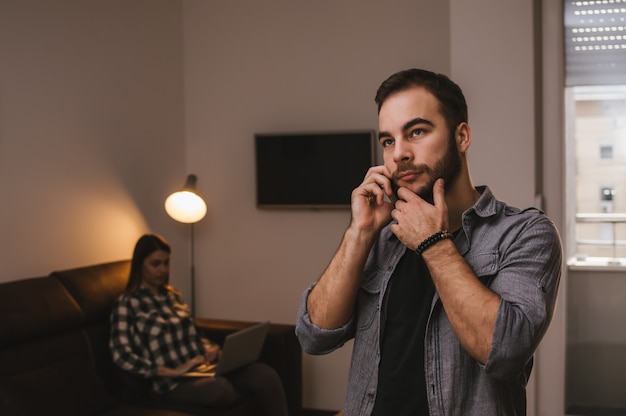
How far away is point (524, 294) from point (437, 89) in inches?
16.1

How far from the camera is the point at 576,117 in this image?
3.64 metres

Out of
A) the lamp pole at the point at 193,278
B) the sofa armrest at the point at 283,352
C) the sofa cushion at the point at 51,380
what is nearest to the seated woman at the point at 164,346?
the sofa armrest at the point at 283,352

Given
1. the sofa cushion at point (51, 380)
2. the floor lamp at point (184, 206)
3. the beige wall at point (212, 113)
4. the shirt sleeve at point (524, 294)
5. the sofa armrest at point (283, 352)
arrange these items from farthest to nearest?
the floor lamp at point (184, 206)
the sofa armrest at point (283, 352)
the beige wall at point (212, 113)
the sofa cushion at point (51, 380)
the shirt sleeve at point (524, 294)

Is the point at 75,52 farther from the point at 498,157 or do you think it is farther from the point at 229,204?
the point at 498,157

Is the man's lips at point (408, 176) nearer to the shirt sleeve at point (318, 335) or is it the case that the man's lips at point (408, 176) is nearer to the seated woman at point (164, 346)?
the shirt sleeve at point (318, 335)

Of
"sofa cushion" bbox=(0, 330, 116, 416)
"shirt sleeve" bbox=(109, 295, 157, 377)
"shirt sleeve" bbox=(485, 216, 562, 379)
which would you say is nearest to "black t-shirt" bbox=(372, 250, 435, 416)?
"shirt sleeve" bbox=(485, 216, 562, 379)

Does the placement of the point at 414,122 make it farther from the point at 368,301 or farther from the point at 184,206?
the point at 184,206

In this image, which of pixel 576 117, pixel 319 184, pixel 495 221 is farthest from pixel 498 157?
pixel 495 221

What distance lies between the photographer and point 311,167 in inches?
173

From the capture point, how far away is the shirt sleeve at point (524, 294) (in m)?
1.21

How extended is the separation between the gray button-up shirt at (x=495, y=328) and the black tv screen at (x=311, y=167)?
2824 mm

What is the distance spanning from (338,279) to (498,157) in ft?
6.71

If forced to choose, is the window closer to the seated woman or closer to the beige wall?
the beige wall

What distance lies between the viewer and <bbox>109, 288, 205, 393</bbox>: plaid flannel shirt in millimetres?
3453
